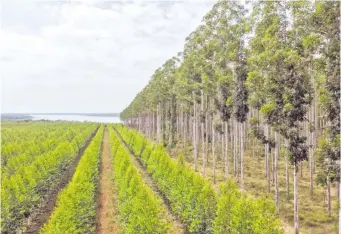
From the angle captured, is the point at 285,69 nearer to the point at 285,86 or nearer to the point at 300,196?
the point at 285,86

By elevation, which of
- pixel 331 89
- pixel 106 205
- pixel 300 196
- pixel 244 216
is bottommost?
pixel 106 205

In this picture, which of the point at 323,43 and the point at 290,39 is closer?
the point at 323,43

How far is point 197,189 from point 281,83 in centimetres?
675

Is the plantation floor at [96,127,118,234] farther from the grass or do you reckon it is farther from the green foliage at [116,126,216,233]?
the grass

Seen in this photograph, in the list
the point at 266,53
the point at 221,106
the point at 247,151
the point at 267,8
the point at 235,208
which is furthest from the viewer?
the point at 247,151

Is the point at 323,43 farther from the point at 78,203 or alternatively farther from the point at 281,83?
the point at 78,203

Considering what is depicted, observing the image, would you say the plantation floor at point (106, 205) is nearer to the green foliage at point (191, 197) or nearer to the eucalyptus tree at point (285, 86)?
the green foliage at point (191, 197)

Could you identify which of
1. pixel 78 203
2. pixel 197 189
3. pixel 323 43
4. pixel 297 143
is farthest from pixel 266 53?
pixel 78 203

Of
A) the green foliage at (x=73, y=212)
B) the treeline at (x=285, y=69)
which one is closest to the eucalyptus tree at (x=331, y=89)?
the treeline at (x=285, y=69)

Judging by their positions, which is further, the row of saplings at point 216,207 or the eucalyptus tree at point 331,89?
the eucalyptus tree at point 331,89

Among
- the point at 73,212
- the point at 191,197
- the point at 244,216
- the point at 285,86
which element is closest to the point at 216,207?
the point at 191,197

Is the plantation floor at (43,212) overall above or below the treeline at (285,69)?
below

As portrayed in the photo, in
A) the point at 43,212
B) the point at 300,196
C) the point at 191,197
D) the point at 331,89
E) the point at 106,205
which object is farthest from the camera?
the point at 300,196

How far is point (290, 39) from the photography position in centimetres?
1571
